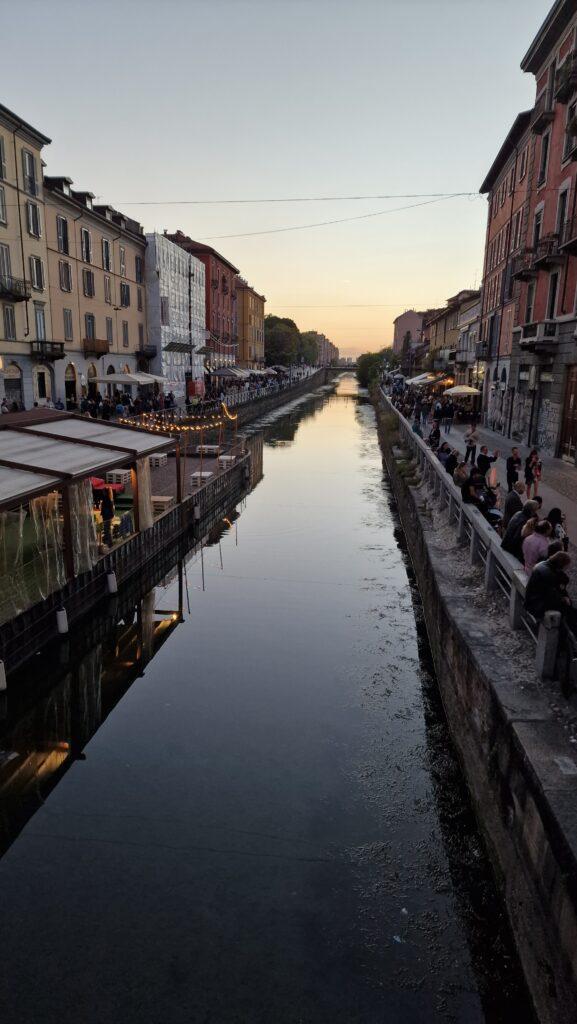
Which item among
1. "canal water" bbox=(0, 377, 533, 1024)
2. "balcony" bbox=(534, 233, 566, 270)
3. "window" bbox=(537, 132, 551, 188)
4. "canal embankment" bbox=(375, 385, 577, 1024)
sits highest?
"window" bbox=(537, 132, 551, 188)

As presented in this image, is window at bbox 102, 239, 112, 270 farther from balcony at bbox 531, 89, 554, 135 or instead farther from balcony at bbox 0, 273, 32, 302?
balcony at bbox 531, 89, 554, 135

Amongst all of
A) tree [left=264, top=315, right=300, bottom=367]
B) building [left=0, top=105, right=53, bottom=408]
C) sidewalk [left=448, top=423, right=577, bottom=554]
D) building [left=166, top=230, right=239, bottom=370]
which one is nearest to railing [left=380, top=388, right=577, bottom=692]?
sidewalk [left=448, top=423, right=577, bottom=554]

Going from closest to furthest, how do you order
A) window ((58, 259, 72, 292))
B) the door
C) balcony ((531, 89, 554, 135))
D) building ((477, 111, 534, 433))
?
the door < balcony ((531, 89, 554, 135)) < building ((477, 111, 534, 433)) < window ((58, 259, 72, 292))

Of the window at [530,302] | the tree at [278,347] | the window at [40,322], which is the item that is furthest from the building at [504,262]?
the tree at [278,347]

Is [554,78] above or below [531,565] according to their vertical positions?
above

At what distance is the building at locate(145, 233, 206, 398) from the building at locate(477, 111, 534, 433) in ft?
74.7

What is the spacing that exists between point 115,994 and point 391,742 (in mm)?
4817

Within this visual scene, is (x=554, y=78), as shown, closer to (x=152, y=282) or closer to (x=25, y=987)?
(x=25, y=987)

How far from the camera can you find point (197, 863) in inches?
269

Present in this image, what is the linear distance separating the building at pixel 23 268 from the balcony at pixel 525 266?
21.1 meters

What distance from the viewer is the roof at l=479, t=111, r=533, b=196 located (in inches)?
1131

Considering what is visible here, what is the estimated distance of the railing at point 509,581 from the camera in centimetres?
622

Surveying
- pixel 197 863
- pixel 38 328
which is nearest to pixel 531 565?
pixel 197 863

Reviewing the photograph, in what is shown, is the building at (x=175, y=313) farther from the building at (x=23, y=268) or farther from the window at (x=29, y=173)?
the window at (x=29, y=173)
